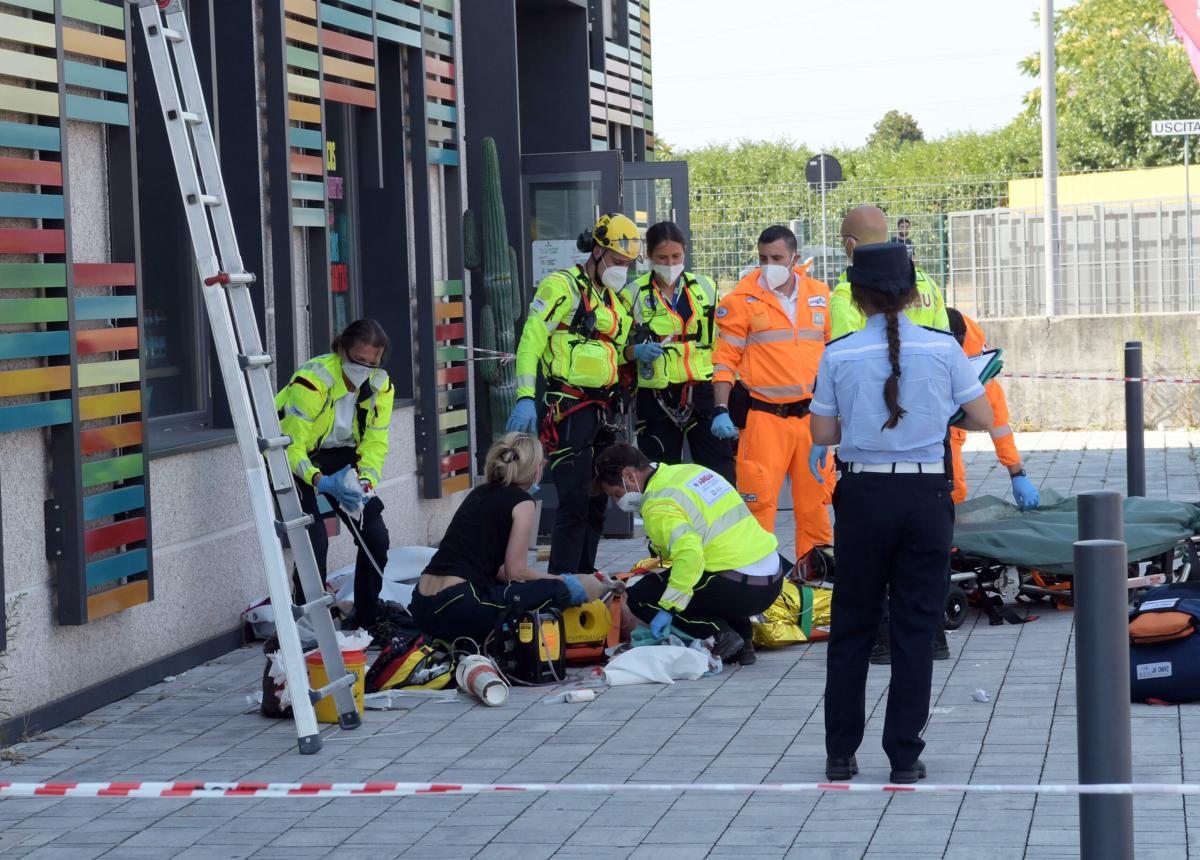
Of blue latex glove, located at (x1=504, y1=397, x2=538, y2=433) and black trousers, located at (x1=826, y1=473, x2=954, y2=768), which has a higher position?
blue latex glove, located at (x1=504, y1=397, x2=538, y2=433)

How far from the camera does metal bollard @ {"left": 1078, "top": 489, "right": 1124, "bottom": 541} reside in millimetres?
4277

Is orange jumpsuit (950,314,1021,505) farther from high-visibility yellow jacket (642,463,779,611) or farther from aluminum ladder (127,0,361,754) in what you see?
aluminum ladder (127,0,361,754)

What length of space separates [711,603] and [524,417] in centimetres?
171

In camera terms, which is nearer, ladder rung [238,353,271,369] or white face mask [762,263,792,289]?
ladder rung [238,353,271,369]

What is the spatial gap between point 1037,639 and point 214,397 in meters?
4.13

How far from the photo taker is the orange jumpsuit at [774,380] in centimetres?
907

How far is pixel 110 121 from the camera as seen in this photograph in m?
7.70

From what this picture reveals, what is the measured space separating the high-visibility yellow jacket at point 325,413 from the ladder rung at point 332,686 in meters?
1.46

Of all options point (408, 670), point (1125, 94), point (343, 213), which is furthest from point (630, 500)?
point (1125, 94)

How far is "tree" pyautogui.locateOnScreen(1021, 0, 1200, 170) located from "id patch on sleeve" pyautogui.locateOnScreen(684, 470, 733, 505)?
46.8 m

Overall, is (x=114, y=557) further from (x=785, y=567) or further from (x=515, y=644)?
(x=785, y=567)

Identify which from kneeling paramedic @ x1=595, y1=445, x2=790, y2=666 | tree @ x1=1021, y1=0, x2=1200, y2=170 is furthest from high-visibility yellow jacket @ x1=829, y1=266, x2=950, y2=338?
tree @ x1=1021, y1=0, x2=1200, y2=170

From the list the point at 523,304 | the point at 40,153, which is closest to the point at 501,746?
the point at 40,153

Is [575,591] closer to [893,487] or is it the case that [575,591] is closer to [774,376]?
[774,376]
